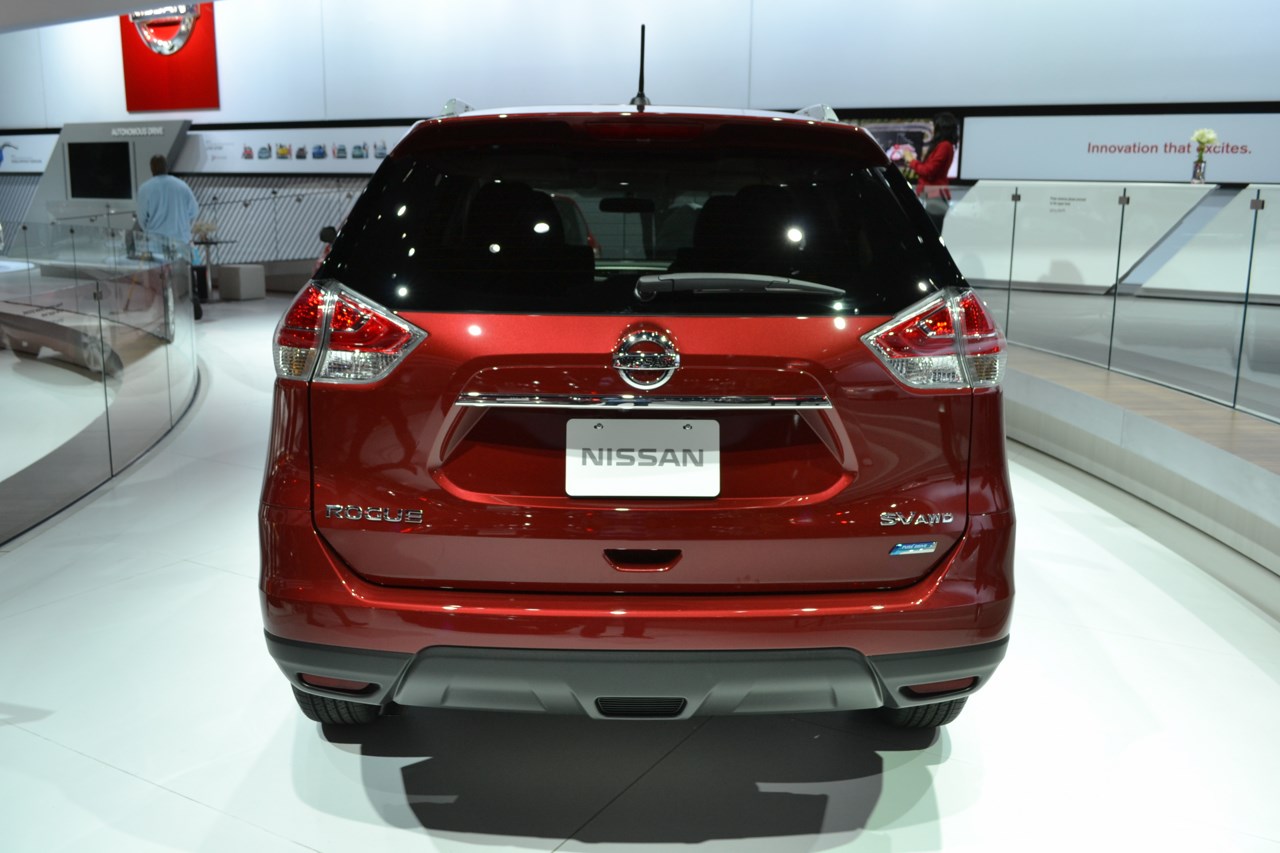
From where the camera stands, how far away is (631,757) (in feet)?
7.91

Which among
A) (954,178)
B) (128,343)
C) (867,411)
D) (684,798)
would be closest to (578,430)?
(867,411)

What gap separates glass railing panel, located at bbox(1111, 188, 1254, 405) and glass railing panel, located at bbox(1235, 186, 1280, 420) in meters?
0.07

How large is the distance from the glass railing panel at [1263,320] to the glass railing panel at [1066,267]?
116 cm

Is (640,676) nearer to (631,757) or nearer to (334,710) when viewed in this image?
(631,757)

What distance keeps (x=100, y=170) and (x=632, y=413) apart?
19.3m

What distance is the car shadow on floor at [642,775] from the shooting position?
2.16 metres

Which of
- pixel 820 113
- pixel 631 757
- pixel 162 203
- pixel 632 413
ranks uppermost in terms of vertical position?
pixel 820 113

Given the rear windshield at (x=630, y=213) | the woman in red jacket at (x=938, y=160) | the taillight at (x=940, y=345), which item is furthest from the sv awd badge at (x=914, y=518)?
the woman in red jacket at (x=938, y=160)

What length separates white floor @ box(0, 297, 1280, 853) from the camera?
2.14 meters

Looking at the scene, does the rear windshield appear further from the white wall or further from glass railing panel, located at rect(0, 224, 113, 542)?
the white wall

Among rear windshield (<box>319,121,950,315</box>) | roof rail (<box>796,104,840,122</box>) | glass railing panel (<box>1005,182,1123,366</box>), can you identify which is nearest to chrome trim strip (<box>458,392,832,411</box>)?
rear windshield (<box>319,121,950,315</box>)

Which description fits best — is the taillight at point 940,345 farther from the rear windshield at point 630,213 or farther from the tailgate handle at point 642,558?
the tailgate handle at point 642,558

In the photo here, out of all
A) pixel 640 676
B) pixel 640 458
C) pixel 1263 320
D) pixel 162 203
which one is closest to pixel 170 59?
pixel 162 203

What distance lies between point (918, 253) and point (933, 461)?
1.20ft
